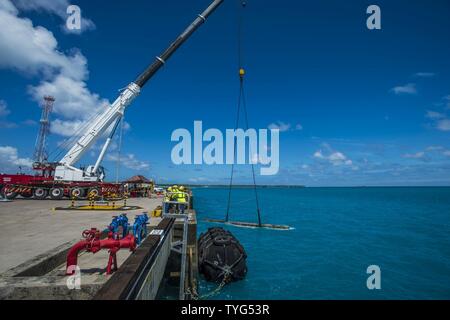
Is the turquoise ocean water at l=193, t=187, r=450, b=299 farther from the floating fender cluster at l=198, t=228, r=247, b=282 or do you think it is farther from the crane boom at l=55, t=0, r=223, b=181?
the crane boom at l=55, t=0, r=223, b=181

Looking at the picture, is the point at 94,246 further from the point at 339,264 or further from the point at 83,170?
the point at 83,170

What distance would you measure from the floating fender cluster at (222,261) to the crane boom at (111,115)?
21607 mm

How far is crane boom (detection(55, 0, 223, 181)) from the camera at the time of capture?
2886 centimetres

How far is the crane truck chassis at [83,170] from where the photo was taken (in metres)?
27.6

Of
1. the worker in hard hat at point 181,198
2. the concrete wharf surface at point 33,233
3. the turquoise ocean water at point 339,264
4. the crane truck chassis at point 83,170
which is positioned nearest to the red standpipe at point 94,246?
the concrete wharf surface at point 33,233

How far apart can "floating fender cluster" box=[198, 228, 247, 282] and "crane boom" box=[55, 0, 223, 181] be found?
2161 cm

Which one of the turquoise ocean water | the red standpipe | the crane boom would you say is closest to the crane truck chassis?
the crane boom

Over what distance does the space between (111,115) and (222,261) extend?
76.0ft

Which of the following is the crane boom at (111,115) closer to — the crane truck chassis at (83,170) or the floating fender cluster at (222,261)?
the crane truck chassis at (83,170)

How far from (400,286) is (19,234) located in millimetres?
22207

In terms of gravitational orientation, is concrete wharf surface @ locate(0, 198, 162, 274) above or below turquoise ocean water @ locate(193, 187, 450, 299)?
above

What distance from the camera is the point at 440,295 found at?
1534 centimetres
